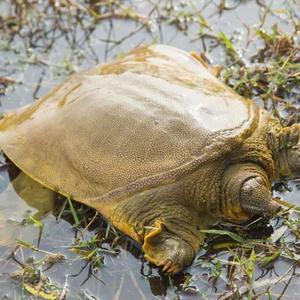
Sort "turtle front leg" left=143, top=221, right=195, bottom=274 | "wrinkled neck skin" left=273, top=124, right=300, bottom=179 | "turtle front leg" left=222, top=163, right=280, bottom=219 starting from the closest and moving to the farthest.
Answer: "turtle front leg" left=143, top=221, right=195, bottom=274 < "turtle front leg" left=222, top=163, right=280, bottom=219 < "wrinkled neck skin" left=273, top=124, right=300, bottom=179

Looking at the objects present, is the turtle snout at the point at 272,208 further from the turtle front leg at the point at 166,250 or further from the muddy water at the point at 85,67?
the turtle front leg at the point at 166,250

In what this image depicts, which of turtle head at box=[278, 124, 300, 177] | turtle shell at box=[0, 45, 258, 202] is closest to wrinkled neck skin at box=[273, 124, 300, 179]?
turtle head at box=[278, 124, 300, 177]

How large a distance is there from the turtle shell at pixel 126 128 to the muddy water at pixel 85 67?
259 mm

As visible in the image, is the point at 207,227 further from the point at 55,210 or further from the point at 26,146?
the point at 26,146

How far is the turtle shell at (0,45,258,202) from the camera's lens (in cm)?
343

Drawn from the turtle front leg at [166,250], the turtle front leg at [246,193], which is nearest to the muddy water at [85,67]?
the turtle front leg at [166,250]

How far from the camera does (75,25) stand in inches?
212

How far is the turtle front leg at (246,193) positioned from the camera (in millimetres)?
3381

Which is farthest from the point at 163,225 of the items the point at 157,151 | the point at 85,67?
the point at 85,67

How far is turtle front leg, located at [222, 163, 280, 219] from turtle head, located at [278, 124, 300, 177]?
29 centimetres

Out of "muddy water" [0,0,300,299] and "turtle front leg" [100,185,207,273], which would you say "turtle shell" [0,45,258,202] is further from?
"muddy water" [0,0,300,299]

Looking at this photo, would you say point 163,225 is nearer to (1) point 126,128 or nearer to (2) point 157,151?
(2) point 157,151

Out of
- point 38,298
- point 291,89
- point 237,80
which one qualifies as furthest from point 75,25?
point 38,298

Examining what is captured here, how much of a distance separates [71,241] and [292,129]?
1256 mm
